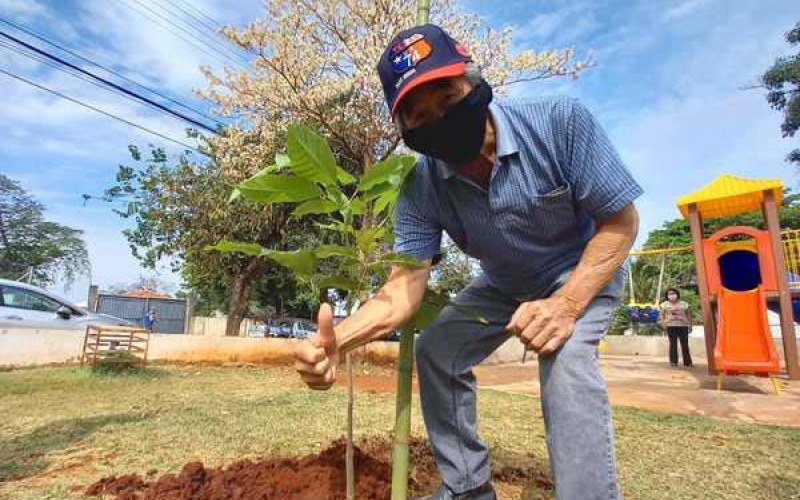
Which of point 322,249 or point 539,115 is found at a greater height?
point 539,115

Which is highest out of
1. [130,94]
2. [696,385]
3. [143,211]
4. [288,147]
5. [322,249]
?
[130,94]

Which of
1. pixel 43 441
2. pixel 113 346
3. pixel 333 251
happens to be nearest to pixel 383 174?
pixel 333 251

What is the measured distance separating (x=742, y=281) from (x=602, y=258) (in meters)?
7.96

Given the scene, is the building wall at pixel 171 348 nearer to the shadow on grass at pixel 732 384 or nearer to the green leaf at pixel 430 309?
the shadow on grass at pixel 732 384

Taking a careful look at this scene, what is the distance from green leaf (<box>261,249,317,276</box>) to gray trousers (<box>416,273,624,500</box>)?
0.48 m

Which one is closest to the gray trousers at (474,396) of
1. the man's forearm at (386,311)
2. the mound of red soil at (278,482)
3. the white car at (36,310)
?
the man's forearm at (386,311)

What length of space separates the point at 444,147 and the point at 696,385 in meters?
6.73

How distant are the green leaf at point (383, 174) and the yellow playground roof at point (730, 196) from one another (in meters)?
7.82

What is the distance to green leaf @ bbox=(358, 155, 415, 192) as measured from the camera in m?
1.21

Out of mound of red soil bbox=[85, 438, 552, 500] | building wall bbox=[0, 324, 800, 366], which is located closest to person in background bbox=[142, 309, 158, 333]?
building wall bbox=[0, 324, 800, 366]

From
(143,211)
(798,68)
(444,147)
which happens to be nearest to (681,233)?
(798,68)

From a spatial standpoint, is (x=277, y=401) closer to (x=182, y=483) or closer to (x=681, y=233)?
(x=182, y=483)

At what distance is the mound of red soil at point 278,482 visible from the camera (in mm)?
1575

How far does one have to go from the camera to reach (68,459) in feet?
8.32
